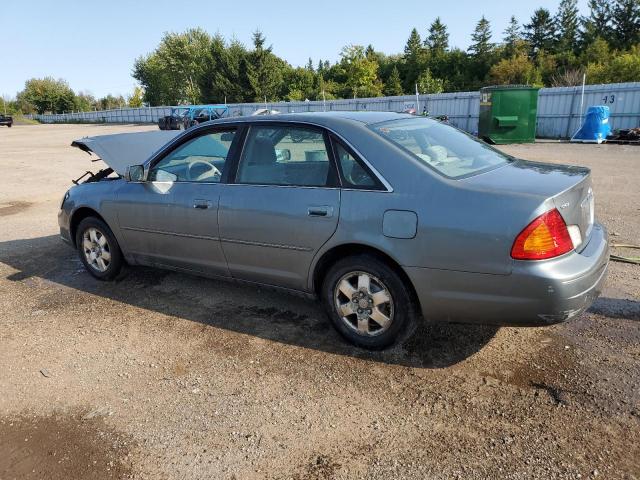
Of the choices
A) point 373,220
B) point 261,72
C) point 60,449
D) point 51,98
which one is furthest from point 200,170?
point 51,98

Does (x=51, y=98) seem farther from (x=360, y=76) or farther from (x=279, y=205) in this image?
(x=279, y=205)

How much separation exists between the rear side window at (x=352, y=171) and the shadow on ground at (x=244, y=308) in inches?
44.8

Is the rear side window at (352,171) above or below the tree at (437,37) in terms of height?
below

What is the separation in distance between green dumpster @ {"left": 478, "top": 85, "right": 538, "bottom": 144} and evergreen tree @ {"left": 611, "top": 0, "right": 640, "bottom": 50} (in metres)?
57.3

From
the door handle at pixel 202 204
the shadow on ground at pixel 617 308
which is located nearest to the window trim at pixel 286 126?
the door handle at pixel 202 204

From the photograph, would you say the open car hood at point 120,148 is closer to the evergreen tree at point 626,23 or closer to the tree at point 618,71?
the tree at point 618,71

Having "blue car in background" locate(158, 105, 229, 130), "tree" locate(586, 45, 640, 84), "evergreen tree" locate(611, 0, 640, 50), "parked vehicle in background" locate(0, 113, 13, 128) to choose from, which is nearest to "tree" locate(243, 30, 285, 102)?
"blue car in background" locate(158, 105, 229, 130)

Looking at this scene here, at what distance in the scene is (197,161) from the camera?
4.48m

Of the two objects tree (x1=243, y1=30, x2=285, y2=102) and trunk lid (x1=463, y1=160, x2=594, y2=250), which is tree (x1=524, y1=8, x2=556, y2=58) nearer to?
tree (x1=243, y1=30, x2=285, y2=102)

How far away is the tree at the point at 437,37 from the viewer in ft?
280

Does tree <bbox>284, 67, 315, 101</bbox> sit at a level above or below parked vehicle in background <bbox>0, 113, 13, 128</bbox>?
above

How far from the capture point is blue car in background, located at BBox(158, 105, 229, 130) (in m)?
32.0

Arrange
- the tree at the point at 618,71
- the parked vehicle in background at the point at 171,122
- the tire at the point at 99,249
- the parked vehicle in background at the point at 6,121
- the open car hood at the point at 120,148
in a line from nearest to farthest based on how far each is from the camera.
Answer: the tire at the point at 99,249 < the open car hood at the point at 120,148 < the parked vehicle in background at the point at 171,122 < the tree at the point at 618,71 < the parked vehicle in background at the point at 6,121

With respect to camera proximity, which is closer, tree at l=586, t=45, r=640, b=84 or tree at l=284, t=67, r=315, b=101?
tree at l=586, t=45, r=640, b=84
